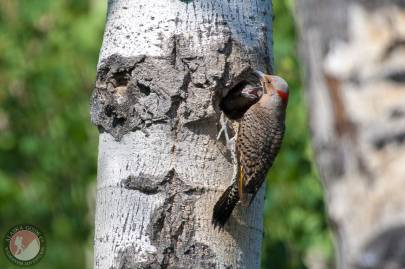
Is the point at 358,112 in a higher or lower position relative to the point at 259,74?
lower

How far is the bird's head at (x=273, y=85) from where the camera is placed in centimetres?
456

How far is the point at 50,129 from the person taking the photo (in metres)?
9.14

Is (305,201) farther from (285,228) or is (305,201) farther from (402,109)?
(402,109)

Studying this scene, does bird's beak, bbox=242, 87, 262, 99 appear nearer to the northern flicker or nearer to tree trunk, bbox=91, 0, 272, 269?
the northern flicker

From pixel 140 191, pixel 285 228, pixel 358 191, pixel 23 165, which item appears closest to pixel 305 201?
pixel 285 228

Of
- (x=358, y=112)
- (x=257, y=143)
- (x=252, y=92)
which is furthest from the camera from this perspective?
(x=252, y=92)

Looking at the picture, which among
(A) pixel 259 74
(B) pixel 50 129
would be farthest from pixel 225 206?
(B) pixel 50 129

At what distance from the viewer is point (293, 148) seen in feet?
24.9

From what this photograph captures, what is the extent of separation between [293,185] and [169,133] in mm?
3808

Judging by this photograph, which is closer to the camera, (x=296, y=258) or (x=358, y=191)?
(x=358, y=191)

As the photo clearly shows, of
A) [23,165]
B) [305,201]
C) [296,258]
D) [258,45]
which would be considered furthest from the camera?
[23,165]

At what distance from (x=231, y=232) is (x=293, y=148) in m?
3.66

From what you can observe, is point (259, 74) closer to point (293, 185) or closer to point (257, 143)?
point (257, 143)

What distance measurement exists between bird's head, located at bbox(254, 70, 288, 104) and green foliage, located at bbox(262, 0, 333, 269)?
1.79 metres
